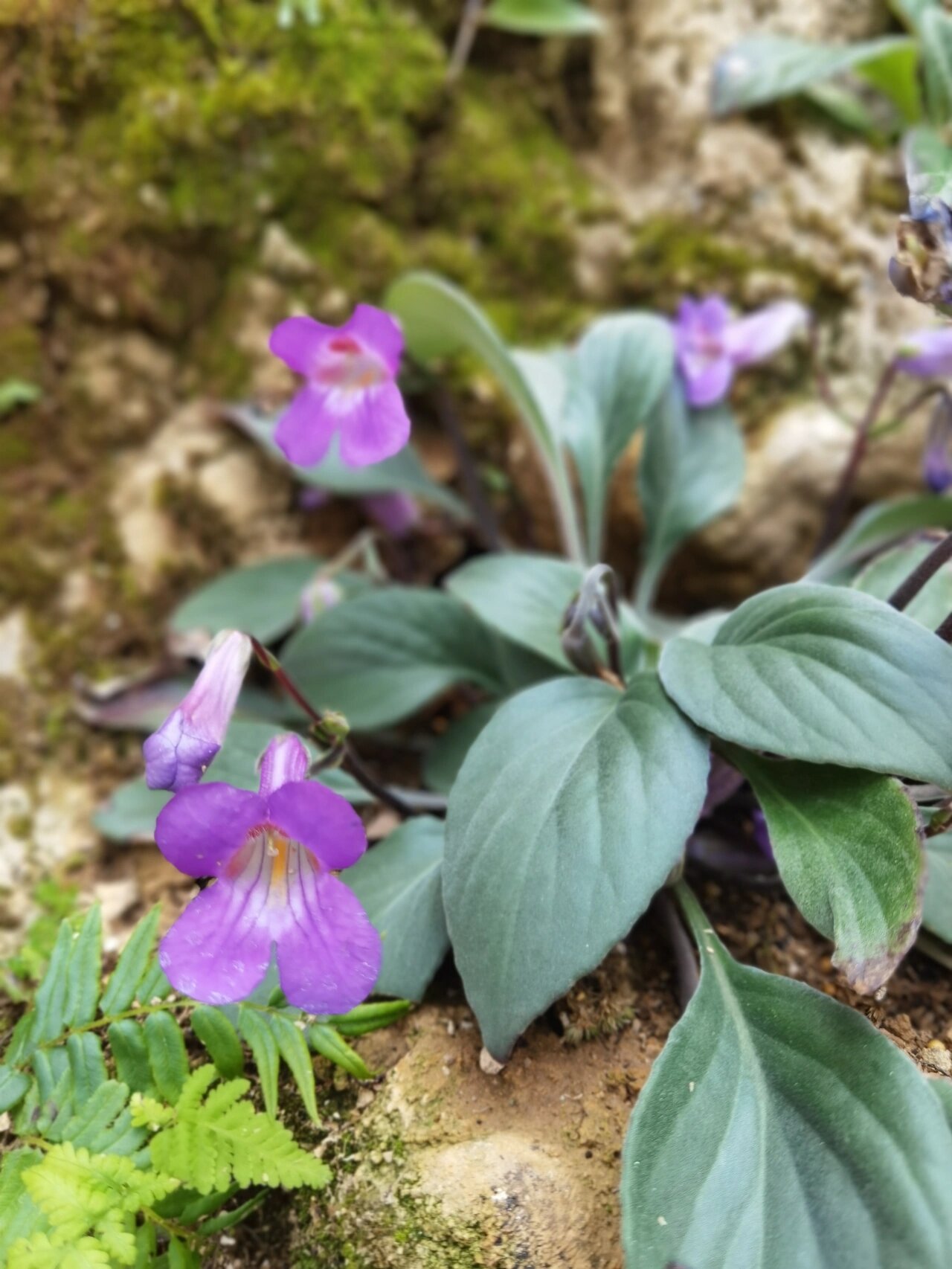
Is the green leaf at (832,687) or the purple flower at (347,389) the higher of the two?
the purple flower at (347,389)

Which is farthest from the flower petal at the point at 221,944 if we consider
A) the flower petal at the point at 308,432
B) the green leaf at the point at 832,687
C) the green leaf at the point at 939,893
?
the green leaf at the point at 939,893

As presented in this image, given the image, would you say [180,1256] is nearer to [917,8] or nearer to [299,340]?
[299,340]

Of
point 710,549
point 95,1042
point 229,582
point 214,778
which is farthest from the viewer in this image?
point 710,549

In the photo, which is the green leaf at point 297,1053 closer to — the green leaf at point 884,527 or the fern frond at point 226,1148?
the fern frond at point 226,1148

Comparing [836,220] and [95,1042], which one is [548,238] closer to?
[836,220]

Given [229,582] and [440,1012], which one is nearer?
[440,1012]

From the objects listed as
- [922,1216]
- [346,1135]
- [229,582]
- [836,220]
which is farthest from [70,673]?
[836,220]

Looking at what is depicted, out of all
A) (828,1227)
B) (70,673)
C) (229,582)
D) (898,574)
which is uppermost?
(898,574)
